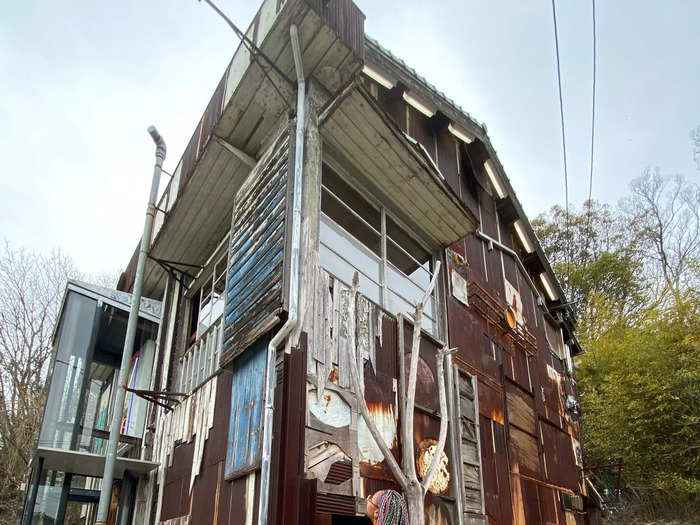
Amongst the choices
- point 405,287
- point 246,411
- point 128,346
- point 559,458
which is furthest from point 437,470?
point 559,458

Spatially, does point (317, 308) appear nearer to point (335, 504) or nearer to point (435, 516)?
point (335, 504)

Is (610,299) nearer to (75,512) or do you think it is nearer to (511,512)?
(511,512)

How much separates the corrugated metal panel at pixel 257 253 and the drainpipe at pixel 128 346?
1987mm

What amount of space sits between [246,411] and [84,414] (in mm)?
3768

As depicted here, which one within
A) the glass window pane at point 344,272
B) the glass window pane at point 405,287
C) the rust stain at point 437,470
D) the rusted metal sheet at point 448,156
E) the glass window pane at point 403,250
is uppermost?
the rusted metal sheet at point 448,156

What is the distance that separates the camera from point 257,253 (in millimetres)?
6219

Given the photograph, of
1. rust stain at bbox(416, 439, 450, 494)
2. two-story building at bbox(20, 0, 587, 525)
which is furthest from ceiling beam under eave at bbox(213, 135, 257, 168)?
rust stain at bbox(416, 439, 450, 494)

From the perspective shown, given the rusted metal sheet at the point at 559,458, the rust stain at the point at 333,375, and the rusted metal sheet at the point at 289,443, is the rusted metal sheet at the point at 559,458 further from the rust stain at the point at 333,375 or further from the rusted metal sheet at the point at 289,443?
the rusted metal sheet at the point at 289,443

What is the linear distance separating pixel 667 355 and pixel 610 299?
→ 10.9m

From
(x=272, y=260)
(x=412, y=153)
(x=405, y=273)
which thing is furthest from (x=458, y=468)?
(x=412, y=153)

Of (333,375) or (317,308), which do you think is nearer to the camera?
(333,375)

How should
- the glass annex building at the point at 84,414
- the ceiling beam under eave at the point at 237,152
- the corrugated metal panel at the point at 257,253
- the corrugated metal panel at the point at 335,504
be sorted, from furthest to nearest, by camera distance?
the glass annex building at the point at 84,414 → the ceiling beam under eave at the point at 237,152 → the corrugated metal panel at the point at 257,253 → the corrugated metal panel at the point at 335,504

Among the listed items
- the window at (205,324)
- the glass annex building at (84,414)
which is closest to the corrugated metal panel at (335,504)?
the window at (205,324)

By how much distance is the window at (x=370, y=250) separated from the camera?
6250mm
